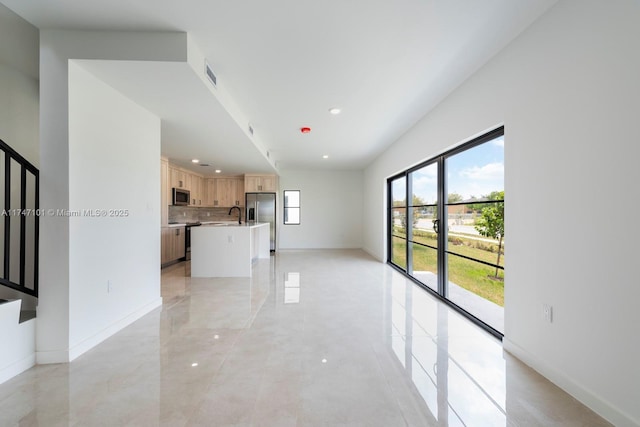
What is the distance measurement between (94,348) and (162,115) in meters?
2.42

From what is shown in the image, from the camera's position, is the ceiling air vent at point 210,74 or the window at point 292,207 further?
the window at point 292,207

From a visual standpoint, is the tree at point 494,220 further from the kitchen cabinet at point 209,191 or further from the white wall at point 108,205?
the kitchen cabinet at point 209,191

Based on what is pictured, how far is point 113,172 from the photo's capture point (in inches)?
104

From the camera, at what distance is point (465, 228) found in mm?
3211

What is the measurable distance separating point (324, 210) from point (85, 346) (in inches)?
270

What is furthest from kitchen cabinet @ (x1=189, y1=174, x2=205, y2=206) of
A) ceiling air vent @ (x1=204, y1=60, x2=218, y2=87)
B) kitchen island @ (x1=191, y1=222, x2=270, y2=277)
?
ceiling air vent @ (x1=204, y1=60, x2=218, y2=87)


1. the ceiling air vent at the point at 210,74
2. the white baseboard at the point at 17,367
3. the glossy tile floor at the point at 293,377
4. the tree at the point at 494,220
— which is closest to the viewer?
the glossy tile floor at the point at 293,377

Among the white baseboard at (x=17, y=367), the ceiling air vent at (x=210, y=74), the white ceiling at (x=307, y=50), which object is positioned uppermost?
the white ceiling at (x=307, y=50)

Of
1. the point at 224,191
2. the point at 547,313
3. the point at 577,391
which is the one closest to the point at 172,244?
the point at 224,191

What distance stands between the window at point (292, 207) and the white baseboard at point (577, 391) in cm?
691

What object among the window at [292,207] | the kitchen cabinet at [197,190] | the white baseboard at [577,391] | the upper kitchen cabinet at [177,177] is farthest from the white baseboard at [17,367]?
the window at [292,207]

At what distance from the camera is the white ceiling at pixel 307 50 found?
1921 millimetres

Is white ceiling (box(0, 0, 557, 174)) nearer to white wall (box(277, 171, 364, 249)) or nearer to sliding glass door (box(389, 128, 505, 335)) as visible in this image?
sliding glass door (box(389, 128, 505, 335))

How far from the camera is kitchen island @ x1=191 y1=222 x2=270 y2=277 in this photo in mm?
5043
